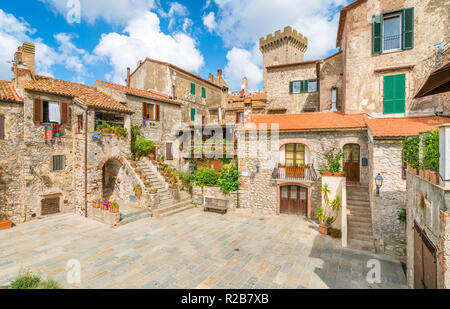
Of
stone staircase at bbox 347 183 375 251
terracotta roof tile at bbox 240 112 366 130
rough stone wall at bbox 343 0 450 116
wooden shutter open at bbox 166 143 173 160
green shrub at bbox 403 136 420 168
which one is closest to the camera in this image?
green shrub at bbox 403 136 420 168

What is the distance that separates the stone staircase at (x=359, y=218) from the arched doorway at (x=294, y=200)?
2606 mm

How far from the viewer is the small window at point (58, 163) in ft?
43.2

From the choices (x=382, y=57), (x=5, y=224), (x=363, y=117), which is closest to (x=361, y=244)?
(x=363, y=117)

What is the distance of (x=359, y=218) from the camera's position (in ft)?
34.9

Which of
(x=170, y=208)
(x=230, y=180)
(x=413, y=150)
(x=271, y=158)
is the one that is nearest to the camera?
(x=413, y=150)

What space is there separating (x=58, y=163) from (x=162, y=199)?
693 cm

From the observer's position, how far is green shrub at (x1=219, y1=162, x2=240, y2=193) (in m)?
14.9

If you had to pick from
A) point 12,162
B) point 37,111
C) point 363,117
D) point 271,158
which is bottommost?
point 12,162

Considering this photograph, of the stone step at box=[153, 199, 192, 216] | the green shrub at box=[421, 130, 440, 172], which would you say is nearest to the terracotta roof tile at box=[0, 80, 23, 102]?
the stone step at box=[153, 199, 192, 216]

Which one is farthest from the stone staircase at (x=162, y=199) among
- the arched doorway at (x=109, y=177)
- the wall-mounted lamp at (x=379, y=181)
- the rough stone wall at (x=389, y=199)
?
the wall-mounted lamp at (x=379, y=181)

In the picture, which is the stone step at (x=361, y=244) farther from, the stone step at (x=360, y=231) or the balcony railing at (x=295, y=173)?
the balcony railing at (x=295, y=173)

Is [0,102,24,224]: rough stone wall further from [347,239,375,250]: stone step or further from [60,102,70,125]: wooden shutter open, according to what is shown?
[347,239,375,250]: stone step

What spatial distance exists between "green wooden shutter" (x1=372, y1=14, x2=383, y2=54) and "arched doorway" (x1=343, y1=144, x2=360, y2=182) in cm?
635

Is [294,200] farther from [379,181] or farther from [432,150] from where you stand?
[432,150]
